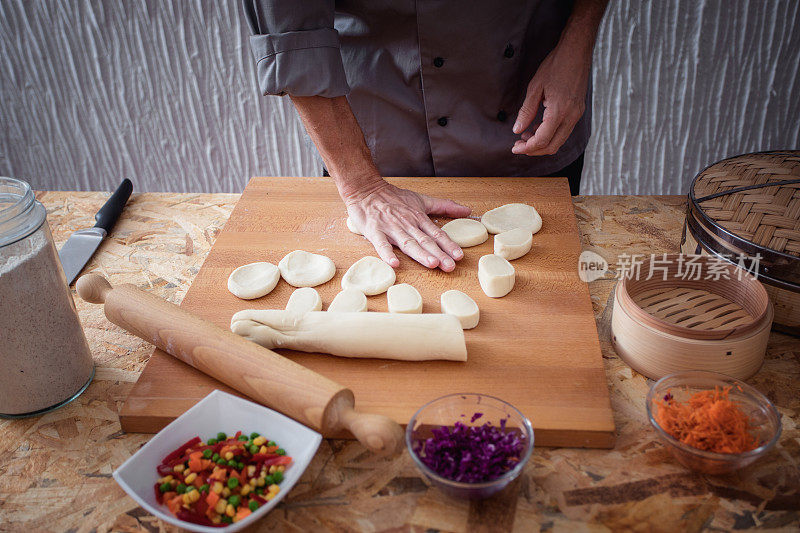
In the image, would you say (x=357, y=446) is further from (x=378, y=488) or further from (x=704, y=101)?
(x=704, y=101)

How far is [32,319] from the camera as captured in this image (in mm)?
1229

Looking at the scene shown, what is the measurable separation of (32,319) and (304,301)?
0.62m

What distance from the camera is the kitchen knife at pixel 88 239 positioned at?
71.5 inches

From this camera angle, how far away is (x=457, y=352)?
4.46ft

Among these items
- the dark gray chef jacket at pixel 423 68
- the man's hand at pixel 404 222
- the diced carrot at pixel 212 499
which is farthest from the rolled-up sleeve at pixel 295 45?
the diced carrot at pixel 212 499

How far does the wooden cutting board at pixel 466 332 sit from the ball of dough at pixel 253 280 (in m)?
0.02

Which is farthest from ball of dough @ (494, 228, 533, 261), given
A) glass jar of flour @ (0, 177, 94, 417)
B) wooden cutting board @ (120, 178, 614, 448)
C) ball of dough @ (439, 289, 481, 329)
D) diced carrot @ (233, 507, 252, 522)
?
→ glass jar of flour @ (0, 177, 94, 417)

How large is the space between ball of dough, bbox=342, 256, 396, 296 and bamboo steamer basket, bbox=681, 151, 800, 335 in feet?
2.71

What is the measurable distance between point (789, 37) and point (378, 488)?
3.16m

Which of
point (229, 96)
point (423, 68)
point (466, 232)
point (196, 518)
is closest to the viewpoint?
point (196, 518)

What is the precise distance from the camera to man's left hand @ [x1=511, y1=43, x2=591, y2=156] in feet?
6.06

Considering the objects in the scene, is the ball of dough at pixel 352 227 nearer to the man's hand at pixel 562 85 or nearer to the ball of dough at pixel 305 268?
the ball of dough at pixel 305 268

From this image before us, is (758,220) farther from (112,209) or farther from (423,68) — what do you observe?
(112,209)

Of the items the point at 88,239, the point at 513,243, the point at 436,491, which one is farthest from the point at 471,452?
the point at 88,239
